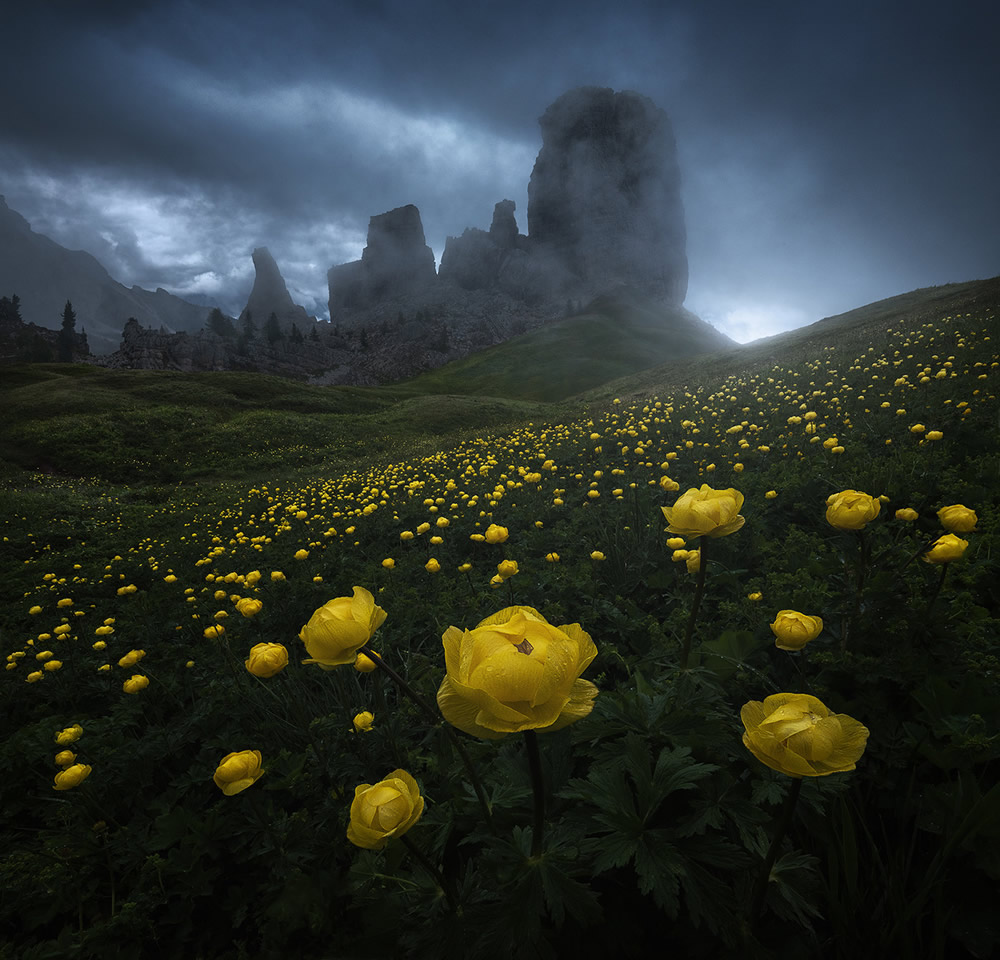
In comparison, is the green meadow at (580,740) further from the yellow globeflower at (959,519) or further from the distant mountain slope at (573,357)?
the distant mountain slope at (573,357)

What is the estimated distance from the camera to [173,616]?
4801 millimetres

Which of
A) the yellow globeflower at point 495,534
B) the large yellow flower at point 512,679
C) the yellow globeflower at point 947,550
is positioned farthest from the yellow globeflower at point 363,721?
the yellow globeflower at point 947,550

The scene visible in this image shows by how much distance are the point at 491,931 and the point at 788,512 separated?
12.6ft

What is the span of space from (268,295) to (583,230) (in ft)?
368

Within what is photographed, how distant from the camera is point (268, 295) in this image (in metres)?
160

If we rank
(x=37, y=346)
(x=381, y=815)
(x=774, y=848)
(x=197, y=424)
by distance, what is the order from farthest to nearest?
(x=37, y=346) < (x=197, y=424) < (x=381, y=815) < (x=774, y=848)

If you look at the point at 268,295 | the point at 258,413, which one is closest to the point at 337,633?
the point at 258,413

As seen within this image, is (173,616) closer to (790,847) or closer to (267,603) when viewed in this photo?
(267,603)

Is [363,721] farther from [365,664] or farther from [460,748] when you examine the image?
[460,748]

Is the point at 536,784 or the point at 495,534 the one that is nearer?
the point at 536,784

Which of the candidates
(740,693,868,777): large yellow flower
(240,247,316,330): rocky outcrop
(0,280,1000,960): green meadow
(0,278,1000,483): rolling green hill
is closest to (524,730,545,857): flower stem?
(0,280,1000,960): green meadow

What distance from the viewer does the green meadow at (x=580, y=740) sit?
1.10 m

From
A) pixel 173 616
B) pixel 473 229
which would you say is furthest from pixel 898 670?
pixel 473 229

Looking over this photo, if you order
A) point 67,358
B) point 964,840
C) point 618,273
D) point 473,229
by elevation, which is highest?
point 473,229
